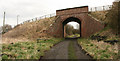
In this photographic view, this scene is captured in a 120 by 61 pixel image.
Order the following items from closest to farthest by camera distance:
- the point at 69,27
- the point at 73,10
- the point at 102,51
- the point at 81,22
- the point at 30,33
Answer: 1. the point at 102,51
2. the point at 30,33
3. the point at 81,22
4. the point at 73,10
5. the point at 69,27

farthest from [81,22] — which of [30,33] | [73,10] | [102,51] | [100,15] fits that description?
[102,51]

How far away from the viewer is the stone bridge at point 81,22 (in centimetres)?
1755

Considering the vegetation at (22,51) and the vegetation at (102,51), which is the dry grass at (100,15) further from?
the vegetation at (22,51)

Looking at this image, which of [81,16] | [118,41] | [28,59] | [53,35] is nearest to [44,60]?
[28,59]

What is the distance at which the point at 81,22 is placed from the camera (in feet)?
67.1

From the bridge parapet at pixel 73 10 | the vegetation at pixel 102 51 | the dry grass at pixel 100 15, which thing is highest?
the bridge parapet at pixel 73 10

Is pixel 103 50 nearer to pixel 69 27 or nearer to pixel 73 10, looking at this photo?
pixel 73 10

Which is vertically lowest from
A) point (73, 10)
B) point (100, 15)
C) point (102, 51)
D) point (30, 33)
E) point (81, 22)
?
point (102, 51)

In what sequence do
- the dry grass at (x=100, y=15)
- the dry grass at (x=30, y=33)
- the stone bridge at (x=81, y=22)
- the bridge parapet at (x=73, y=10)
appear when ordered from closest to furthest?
1. the dry grass at (x=30, y=33)
2. the stone bridge at (x=81, y=22)
3. the dry grass at (x=100, y=15)
4. the bridge parapet at (x=73, y=10)

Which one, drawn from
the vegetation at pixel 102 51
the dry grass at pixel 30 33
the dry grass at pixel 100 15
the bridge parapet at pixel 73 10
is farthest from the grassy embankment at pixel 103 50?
the bridge parapet at pixel 73 10

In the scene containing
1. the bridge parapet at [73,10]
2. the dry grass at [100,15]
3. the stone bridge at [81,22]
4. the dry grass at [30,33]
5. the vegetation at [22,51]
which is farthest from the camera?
the bridge parapet at [73,10]

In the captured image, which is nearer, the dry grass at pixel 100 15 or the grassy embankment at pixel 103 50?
the grassy embankment at pixel 103 50

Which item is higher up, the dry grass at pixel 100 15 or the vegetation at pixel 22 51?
the dry grass at pixel 100 15

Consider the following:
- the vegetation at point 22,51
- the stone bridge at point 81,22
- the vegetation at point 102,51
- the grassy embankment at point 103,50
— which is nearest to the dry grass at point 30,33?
the stone bridge at point 81,22
